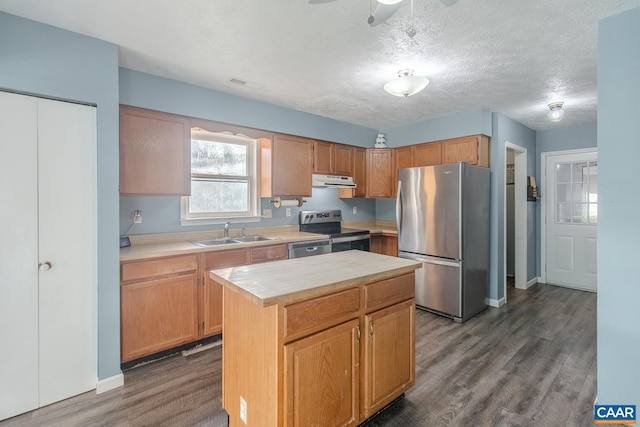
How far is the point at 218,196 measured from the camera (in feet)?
11.6

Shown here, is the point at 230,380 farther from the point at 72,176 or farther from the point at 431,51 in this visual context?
the point at 431,51

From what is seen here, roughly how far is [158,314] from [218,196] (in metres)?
1.46

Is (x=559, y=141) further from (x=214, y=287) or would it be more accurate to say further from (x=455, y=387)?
(x=214, y=287)

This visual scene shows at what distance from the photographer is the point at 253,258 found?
310 cm

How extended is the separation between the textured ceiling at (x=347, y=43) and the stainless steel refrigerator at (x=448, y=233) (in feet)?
3.10

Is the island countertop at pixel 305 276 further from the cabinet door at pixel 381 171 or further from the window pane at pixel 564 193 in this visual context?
the window pane at pixel 564 193

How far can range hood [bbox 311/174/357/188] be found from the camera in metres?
4.04

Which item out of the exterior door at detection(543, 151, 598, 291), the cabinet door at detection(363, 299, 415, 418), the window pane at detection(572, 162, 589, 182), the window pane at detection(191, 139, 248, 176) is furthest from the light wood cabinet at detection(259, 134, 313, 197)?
the window pane at detection(572, 162, 589, 182)

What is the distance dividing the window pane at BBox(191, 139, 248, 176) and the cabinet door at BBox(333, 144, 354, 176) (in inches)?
50.2

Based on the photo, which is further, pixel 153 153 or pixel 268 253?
pixel 268 253

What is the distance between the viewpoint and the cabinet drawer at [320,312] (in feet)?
4.63

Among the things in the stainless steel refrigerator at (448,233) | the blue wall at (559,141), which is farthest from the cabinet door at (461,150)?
the blue wall at (559,141)

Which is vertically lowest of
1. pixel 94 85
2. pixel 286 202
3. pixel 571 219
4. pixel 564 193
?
pixel 571 219

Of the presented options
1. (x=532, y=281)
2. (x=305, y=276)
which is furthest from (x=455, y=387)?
(x=532, y=281)
